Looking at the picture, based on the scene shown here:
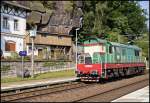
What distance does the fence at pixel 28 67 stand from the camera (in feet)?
112

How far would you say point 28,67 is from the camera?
38.5m

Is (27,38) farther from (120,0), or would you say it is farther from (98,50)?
(120,0)

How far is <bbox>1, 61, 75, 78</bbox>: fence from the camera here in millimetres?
34269

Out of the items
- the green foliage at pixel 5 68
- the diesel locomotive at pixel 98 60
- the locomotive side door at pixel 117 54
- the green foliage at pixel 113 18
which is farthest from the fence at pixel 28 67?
the green foliage at pixel 113 18

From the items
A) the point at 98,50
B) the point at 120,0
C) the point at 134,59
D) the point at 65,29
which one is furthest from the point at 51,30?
the point at 98,50

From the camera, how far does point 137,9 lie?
272ft

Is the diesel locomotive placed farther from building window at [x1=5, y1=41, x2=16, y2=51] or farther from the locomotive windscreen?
building window at [x1=5, y1=41, x2=16, y2=51]

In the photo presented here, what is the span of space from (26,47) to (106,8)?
27.1 metres

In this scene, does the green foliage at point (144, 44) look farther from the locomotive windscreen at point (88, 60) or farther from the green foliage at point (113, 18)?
the locomotive windscreen at point (88, 60)

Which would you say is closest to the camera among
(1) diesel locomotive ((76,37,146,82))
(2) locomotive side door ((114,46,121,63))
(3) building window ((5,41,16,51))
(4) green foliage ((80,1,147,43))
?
(1) diesel locomotive ((76,37,146,82))

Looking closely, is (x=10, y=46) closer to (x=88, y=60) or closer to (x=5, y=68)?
(x=5, y=68)

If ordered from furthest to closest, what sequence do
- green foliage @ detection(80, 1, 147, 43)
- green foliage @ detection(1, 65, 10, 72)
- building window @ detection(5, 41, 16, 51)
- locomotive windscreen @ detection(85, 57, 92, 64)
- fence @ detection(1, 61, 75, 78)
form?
green foliage @ detection(80, 1, 147, 43) → building window @ detection(5, 41, 16, 51) → fence @ detection(1, 61, 75, 78) → green foliage @ detection(1, 65, 10, 72) → locomotive windscreen @ detection(85, 57, 92, 64)

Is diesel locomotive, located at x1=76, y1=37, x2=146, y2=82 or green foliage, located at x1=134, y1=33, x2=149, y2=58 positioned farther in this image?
green foliage, located at x1=134, y1=33, x2=149, y2=58

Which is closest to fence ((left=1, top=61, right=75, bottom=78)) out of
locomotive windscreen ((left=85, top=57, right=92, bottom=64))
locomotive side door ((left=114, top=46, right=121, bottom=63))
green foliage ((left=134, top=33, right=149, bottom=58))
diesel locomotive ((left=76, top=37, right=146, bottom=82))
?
diesel locomotive ((left=76, top=37, right=146, bottom=82))
